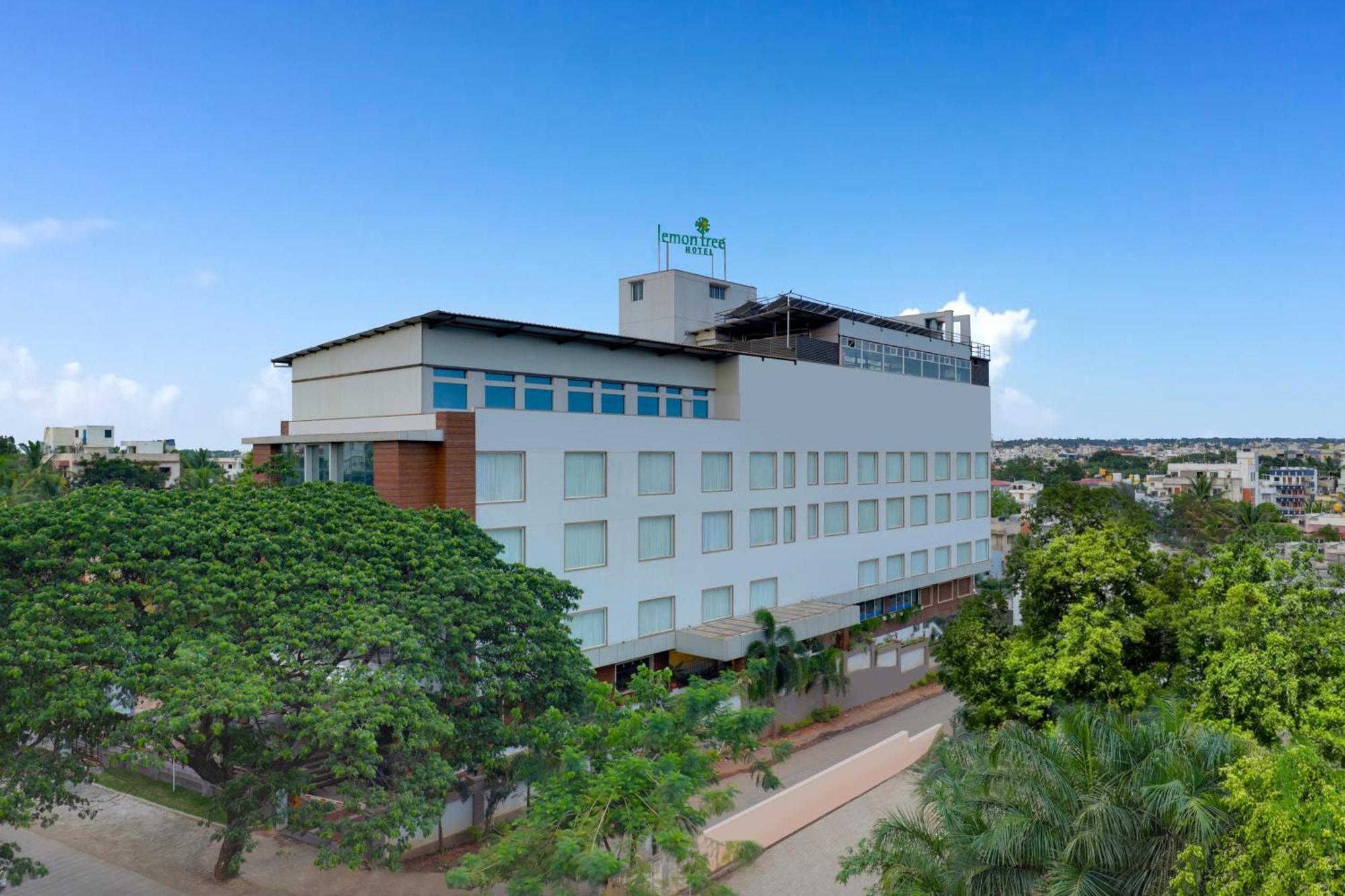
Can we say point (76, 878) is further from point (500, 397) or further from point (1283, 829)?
point (1283, 829)

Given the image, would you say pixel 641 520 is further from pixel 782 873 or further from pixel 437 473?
pixel 782 873

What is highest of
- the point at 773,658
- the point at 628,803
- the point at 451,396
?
the point at 451,396

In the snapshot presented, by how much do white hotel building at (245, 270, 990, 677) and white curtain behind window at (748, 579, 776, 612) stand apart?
0.11 metres

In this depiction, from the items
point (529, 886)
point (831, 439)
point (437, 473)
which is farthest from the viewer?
point (831, 439)

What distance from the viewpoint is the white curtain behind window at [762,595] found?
33469 mm

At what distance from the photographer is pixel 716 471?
105 ft

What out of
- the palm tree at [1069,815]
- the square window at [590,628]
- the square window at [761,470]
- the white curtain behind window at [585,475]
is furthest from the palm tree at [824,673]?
the palm tree at [1069,815]

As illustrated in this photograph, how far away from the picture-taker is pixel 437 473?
24.3 meters

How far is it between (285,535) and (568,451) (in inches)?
401

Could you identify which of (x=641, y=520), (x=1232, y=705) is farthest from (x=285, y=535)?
(x=1232, y=705)

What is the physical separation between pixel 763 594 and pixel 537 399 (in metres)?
12.1

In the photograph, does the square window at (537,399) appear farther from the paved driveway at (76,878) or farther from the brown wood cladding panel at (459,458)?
the paved driveway at (76,878)

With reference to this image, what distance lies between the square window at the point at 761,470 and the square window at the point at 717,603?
4015mm

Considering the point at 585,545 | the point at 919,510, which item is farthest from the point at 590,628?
the point at 919,510
